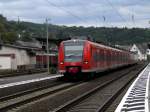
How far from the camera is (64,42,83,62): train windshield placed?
31.1 m

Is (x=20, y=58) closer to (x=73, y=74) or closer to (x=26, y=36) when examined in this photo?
(x=73, y=74)

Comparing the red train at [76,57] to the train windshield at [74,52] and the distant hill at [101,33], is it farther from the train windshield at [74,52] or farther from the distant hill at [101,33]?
the distant hill at [101,33]

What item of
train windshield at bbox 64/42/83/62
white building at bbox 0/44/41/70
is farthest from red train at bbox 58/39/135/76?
white building at bbox 0/44/41/70

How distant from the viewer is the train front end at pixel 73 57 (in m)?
30.8

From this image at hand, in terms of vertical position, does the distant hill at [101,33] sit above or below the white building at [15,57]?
above

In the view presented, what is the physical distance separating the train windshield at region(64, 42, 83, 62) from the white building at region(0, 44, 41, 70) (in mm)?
32602

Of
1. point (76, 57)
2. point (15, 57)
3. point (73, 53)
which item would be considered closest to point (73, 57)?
point (76, 57)

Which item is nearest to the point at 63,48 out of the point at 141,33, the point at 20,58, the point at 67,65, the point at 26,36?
the point at 67,65

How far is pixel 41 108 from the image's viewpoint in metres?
15.7

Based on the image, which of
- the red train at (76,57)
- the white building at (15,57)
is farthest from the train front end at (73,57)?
the white building at (15,57)

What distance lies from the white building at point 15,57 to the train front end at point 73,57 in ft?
107

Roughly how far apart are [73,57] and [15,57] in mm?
38754

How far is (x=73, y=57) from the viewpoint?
102 ft

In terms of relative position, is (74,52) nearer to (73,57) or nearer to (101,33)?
(73,57)
